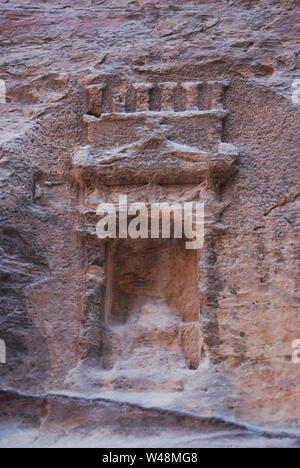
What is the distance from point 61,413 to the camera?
380 cm

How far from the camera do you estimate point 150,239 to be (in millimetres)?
4375

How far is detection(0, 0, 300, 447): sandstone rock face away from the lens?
377cm

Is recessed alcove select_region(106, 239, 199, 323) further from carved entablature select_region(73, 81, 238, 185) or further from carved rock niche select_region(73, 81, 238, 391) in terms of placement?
carved entablature select_region(73, 81, 238, 185)

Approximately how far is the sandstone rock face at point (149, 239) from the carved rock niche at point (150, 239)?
11mm

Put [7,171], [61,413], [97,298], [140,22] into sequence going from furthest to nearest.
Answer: [140,22]
[7,171]
[97,298]
[61,413]

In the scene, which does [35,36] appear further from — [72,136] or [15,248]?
[15,248]

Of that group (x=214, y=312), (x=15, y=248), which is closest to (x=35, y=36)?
→ (x=15, y=248)

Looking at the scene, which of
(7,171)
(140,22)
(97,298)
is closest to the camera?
(97,298)

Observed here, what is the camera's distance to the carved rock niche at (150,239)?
4.04 metres

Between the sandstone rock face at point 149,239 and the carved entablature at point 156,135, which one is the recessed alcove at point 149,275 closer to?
the sandstone rock face at point 149,239

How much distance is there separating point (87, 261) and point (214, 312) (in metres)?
1.02

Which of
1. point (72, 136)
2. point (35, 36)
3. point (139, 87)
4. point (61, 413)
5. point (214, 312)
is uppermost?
point (35, 36)

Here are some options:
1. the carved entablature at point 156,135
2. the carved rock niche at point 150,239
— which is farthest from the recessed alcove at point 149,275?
the carved entablature at point 156,135

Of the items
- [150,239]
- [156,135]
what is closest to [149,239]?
[150,239]
